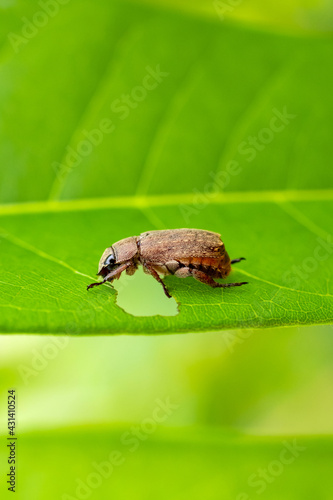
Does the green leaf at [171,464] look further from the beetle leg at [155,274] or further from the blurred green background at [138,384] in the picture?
the beetle leg at [155,274]

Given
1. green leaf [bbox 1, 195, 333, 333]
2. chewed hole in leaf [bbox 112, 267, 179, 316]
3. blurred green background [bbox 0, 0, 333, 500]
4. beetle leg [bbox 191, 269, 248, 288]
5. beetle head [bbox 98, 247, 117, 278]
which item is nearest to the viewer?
green leaf [bbox 1, 195, 333, 333]

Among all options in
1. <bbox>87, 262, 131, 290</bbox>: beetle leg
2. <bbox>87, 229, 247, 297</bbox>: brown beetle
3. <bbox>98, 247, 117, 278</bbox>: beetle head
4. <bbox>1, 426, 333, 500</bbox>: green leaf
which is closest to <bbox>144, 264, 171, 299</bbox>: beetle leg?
<bbox>87, 229, 247, 297</bbox>: brown beetle

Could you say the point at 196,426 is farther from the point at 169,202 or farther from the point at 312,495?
the point at 169,202

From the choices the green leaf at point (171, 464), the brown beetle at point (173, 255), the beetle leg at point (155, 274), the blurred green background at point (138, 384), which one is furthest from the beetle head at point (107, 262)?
the green leaf at point (171, 464)

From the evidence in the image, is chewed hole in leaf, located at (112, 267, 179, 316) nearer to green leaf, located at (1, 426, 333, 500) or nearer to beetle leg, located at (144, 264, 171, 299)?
beetle leg, located at (144, 264, 171, 299)

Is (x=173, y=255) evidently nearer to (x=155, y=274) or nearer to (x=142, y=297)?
(x=155, y=274)

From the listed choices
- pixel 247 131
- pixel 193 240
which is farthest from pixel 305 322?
pixel 247 131
